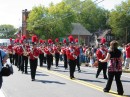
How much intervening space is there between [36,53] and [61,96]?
5902 millimetres

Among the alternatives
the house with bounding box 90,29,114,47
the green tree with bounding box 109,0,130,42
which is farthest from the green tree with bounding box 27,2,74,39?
the house with bounding box 90,29,114,47

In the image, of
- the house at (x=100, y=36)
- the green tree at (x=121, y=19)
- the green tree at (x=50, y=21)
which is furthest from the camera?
the house at (x=100, y=36)

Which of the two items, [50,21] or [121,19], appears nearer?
[50,21]

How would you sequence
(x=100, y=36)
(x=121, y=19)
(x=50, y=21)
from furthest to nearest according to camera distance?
(x=100, y=36) < (x=121, y=19) < (x=50, y=21)

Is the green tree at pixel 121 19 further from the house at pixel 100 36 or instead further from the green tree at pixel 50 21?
the green tree at pixel 50 21

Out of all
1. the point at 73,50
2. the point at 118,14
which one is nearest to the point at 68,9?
the point at 118,14

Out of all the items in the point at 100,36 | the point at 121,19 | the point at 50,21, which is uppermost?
the point at 121,19

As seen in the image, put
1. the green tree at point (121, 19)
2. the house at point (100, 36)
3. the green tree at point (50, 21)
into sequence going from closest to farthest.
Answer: the green tree at point (50, 21), the green tree at point (121, 19), the house at point (100, 36)

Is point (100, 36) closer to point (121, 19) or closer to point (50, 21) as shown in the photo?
point (121, 19)

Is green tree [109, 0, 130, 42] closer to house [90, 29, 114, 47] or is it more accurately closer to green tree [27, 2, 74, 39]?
house [90, 29, 114, 47]

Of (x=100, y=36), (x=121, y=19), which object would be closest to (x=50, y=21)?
(x=121, y=19)

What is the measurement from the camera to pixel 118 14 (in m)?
98.2

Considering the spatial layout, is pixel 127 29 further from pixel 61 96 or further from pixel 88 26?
pixel 61 96

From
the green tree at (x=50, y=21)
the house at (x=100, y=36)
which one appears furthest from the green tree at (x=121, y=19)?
the green tree at (x=50, y=21)
